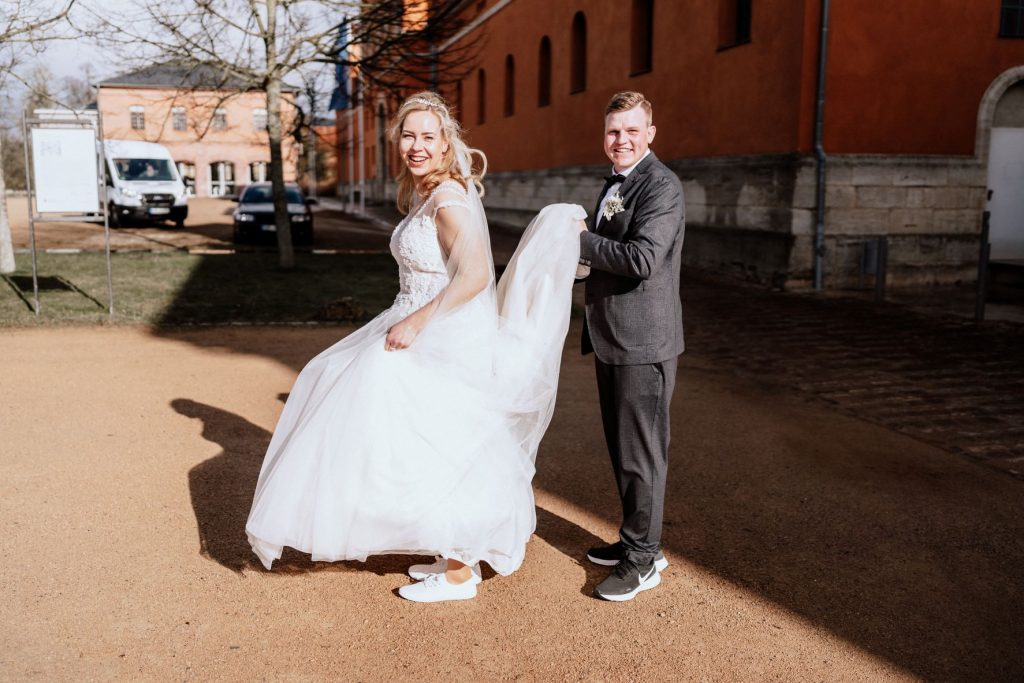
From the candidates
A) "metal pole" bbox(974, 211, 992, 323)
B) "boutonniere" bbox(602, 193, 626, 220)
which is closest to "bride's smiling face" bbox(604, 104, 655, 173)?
"boutonniere" bbox(602, 193, 626, 220)

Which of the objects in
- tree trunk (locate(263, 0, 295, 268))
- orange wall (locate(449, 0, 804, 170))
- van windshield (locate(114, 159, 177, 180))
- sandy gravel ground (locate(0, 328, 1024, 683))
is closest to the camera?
sandy gravel ground (locate(0, 328, 1024, 683))

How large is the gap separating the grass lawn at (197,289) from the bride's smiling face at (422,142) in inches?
309

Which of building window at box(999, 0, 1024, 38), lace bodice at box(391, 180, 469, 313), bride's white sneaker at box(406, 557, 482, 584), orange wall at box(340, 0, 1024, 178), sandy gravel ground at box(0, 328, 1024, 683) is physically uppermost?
building window at box(999, 0, 1024, 38)

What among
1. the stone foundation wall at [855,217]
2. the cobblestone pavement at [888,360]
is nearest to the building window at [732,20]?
the stone foundation wall at [855,217]

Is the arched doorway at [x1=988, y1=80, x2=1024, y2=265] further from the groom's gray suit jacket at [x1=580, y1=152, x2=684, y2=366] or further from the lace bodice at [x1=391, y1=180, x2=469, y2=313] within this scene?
the lace bodice at [x1=391, y1=180, x2=469, y2=313]

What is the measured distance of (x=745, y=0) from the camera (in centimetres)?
1630

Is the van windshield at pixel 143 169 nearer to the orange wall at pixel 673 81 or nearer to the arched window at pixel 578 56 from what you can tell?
the orange wall at pixel 673 81

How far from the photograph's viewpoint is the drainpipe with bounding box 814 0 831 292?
45.1 feet

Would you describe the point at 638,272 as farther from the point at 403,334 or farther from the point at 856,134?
the point at 856,134

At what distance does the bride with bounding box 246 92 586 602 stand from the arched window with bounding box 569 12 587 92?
21.1 m

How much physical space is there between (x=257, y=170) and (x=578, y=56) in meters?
46.9

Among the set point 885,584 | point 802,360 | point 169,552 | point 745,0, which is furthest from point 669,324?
point 745,0

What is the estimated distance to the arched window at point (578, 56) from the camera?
24.0 meters

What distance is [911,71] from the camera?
14.2 m
